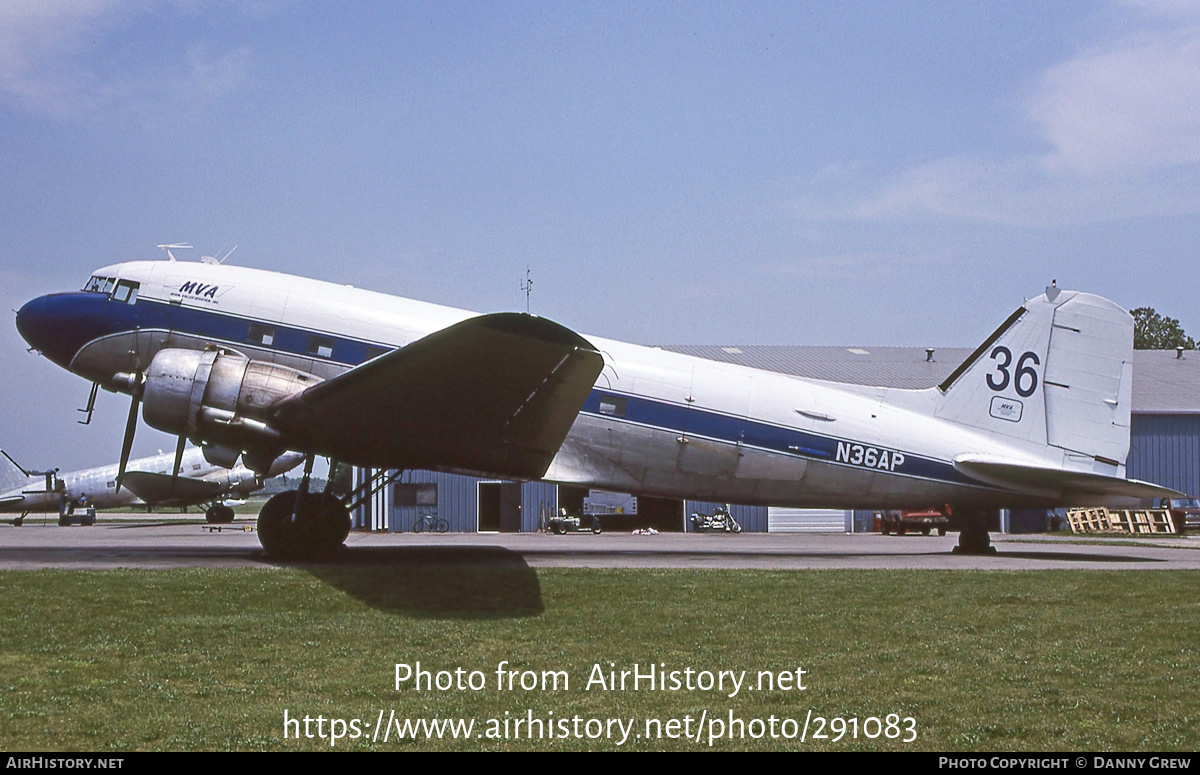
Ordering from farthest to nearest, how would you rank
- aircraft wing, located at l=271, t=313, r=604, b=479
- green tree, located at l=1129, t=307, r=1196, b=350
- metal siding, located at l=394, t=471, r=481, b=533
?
1. green tree, located at l=1129, t=307, r=1196, b=350
2. metal siding, located at l=394, t=471, r=481, b=533
3. aircraft wing, located at l=271, t=313, r=604, b=479

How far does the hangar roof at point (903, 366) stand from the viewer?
4397 centimetres

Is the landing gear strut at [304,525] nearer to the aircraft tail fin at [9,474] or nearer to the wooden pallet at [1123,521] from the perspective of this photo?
the wooden pallet at [1123,521]

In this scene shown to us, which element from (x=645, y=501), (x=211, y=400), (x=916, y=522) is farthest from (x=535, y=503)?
(x=211, y=400)

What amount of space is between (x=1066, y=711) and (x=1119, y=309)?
13.6 meters

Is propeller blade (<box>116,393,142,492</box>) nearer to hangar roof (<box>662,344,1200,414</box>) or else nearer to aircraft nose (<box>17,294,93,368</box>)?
aircraft nose (<box>17,294,93,368</box>)

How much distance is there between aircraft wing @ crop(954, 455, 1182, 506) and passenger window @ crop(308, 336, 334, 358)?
35.5ft

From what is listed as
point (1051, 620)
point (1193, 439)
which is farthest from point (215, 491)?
point (1193, 439)

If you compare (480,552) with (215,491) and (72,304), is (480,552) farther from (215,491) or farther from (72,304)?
(215,491)

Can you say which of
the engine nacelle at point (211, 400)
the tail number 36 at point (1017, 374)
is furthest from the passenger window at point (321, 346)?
the tail number 36 at point (1017, 374)

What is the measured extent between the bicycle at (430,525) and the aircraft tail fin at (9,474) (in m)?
19.9

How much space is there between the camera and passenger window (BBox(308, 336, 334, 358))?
607 inches

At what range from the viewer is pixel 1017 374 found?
728 inches

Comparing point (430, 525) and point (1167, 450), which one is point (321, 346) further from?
point (1167, 450)

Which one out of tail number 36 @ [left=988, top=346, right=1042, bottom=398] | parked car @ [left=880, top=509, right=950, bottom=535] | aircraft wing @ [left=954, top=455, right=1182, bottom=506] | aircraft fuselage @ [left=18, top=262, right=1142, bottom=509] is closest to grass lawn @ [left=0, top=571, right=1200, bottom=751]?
aircraft fuselage @ [left=18, top=262, right=1142, bottom=509]
